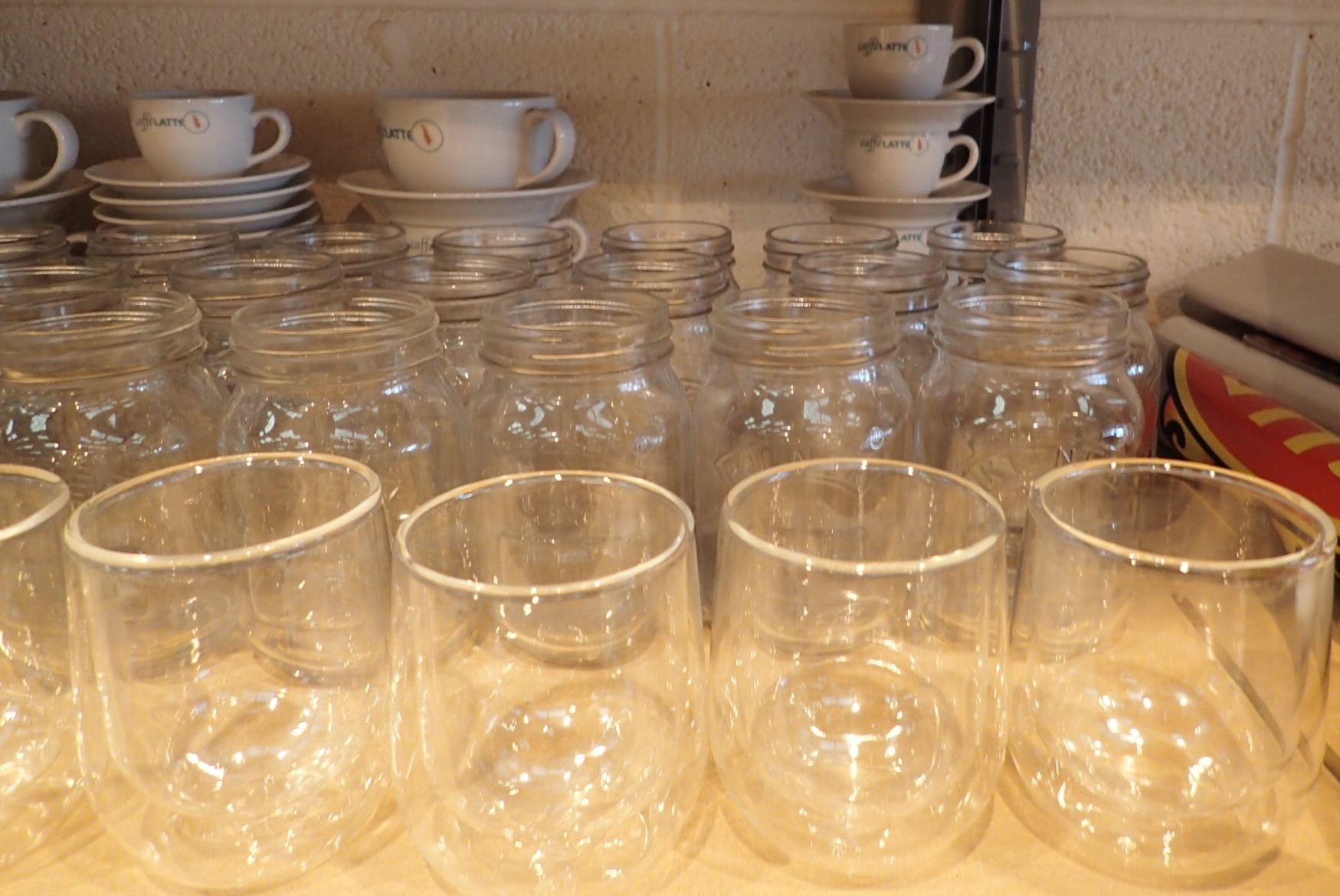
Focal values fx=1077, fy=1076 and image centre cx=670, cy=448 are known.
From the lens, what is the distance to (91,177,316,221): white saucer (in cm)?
88

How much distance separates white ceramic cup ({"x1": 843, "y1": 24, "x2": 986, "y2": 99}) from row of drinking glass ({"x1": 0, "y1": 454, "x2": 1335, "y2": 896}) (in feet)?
1.63

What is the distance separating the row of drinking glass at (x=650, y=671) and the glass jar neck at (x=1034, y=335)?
0.13m

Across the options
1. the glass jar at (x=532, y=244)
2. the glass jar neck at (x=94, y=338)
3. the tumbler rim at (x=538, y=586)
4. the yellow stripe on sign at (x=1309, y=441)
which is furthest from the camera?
the glass jar at (x=532, y=244)

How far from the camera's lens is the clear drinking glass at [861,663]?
419mm

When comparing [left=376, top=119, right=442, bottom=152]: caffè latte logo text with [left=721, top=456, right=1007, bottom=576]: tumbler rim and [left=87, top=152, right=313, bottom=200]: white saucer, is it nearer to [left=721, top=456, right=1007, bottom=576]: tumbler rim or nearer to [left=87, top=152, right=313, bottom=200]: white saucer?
[left=87, top=152, right=313, bottom=200]: white saucer

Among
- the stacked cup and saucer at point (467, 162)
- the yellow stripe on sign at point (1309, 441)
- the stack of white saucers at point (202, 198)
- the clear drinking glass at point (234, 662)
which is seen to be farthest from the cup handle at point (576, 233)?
the yellow stripe on sign at point (1309, 441)

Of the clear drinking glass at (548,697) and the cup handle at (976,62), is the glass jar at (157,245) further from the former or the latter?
the cup handle at (976,62)

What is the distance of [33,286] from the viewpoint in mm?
740

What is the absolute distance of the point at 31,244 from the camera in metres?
0.80

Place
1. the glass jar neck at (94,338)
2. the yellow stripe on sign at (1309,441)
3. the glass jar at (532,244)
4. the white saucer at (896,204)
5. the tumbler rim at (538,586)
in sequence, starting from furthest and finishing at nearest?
the white saucer at (896,204)
the glass jar at (532,244)
the yellow stripe on sign at (1309,441)
the glass jar neck at (94,338)
the tumbler rim at (538,586)

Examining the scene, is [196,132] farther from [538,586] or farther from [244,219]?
[538,586]

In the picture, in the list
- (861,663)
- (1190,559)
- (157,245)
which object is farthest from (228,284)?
(1190,559)

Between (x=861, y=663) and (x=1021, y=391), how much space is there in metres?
0.23

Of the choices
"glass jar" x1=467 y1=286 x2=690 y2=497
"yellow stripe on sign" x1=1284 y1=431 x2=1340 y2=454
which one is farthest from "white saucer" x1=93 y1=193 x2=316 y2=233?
"yellow stripe on sign" x1=1284 y1=431 x2=1340 y2=454
